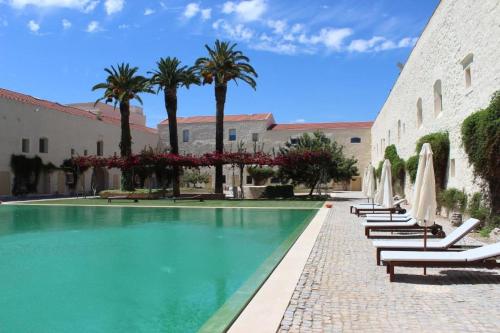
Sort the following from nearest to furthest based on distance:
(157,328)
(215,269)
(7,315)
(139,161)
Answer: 1. (157,328)
2. (7,315)
3. (215,269)
4. (139,161)

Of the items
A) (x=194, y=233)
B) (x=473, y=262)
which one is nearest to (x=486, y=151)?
(x=473, y=262)

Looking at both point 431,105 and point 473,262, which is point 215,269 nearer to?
point 473,262

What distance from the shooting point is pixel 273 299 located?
5922mm

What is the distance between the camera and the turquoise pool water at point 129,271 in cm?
614

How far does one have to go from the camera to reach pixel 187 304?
22.0ft

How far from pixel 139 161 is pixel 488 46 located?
81.9 feet

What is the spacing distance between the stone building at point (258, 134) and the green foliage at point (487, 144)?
37.1m

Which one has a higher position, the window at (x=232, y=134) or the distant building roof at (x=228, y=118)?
the distant building roof at (x=228, y=118)

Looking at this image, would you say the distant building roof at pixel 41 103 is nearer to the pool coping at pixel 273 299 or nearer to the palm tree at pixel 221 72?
the palm tree at pixel 221 72

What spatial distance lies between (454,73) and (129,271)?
12615mm

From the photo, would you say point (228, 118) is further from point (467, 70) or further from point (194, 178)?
point (467, 70)

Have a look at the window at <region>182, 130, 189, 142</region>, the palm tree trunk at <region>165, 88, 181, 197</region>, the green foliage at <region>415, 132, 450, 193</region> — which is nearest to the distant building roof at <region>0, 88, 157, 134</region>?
the window at <region>182, 130, 189, 142</region>

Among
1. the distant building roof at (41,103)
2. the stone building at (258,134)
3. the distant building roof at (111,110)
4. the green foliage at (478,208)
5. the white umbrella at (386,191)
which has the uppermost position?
the distant building roof at (111,110)

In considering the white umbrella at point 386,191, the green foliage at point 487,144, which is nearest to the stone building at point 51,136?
the white umbrella at point 386,191
